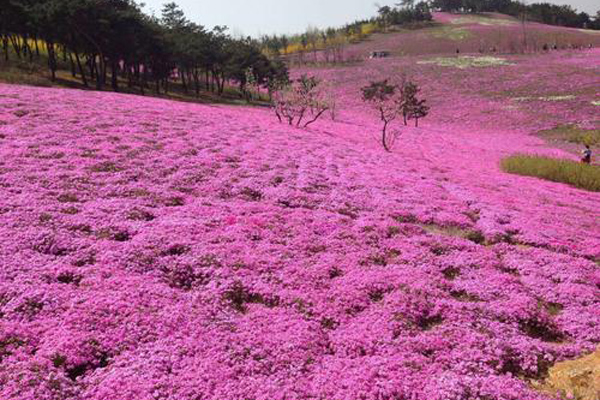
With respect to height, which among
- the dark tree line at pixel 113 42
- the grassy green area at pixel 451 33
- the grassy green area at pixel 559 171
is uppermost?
the grassy green area at pixel 451 33

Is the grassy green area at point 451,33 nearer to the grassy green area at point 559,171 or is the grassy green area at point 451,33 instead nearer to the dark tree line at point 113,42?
the dark tree line at point 113,42

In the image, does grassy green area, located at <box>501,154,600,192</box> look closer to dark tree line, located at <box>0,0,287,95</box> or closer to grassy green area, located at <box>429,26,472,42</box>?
dark tree line, located at <box>0,0,287,95</box>

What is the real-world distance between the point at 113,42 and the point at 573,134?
5991 cm

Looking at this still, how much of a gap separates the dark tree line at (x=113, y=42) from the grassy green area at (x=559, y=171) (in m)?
39.2

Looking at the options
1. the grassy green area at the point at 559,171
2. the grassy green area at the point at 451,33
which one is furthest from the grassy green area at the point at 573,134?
the grassy green area at the point at 451,33

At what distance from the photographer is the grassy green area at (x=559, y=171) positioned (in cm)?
2848

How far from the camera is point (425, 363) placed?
8.25 metres

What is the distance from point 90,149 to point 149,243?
1053 centimetres

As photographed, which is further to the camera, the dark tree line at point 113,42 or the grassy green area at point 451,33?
the grassy green area at point 451,33

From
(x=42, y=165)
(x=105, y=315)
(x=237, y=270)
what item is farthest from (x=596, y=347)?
(x=42, y=165)

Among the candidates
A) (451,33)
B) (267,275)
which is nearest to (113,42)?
(267,275)

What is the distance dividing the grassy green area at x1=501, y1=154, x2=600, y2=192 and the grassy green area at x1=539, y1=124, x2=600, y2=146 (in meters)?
21.9

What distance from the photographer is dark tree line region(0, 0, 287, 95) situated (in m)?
51.8

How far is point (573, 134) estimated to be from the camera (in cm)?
5188
